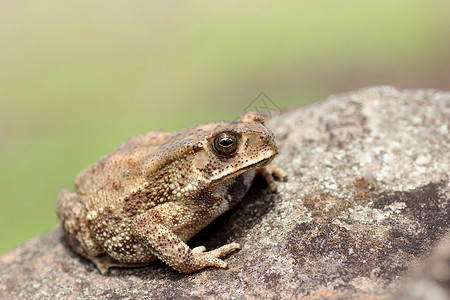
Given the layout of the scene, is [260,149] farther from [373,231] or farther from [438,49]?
[438,49]

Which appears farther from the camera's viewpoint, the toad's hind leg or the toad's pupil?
the toad's hind leg

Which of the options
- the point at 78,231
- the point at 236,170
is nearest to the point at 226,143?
the point at 236,170

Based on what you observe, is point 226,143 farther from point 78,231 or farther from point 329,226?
point 78,231

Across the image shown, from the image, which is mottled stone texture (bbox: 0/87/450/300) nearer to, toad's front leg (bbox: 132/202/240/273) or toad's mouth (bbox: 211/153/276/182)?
toad's front leg (bbox: 132/202/240/273)

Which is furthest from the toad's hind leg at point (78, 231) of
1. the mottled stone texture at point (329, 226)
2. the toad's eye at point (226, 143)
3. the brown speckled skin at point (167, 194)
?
the toad's eye at point (226, 143)

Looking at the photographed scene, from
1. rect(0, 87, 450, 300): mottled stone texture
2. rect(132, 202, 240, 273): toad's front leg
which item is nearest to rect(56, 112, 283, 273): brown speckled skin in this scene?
rect(132, 202, 240, 273): toad's front leg

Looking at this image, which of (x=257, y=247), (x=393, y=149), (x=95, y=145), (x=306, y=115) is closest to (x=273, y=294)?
(x=257, y=247)
